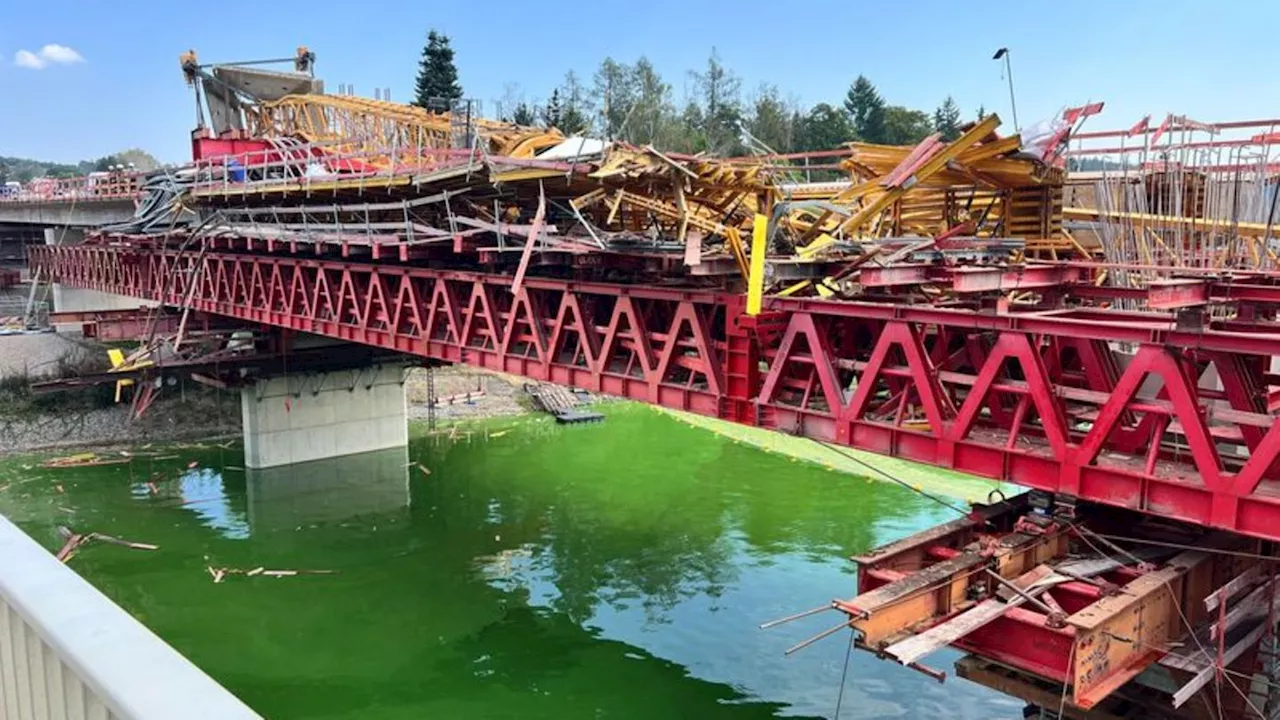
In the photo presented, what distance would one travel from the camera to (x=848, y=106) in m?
76.0

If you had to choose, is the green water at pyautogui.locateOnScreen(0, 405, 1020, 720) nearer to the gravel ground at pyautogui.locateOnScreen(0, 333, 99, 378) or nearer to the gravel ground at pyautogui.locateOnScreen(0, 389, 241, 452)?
the gravel ground at pyautogui.locateOnScreen(0, 389, 241, 452)

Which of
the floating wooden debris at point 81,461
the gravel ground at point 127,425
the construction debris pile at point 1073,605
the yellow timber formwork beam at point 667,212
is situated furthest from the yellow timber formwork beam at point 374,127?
the floating wooden debris at point 81,461

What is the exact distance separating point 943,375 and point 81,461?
32612 mm

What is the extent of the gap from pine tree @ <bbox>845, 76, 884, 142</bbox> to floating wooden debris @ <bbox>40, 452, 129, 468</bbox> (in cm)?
5197

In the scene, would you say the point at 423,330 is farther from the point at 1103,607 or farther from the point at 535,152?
the point at 1103,607

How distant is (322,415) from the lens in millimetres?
33969

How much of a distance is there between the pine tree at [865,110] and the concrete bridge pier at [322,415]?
44.7 m

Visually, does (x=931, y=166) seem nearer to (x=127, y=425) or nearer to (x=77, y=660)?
(x=77, y=660)

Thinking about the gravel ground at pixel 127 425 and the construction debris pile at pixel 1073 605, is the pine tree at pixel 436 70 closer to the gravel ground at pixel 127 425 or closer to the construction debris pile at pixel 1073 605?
the gravel ground at pixel 127 425

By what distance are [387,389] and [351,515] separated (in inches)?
309

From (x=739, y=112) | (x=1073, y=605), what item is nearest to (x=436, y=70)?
(x=739, y=112)

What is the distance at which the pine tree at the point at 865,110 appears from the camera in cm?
6931

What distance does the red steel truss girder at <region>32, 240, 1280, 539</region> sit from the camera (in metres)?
8.54

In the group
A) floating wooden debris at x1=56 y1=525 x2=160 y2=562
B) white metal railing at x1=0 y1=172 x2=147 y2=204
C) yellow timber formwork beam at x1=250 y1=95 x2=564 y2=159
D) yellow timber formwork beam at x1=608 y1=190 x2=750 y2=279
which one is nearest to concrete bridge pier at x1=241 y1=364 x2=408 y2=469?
floating wooden debris at x1=56 y1=525 x2=160 y2=562
